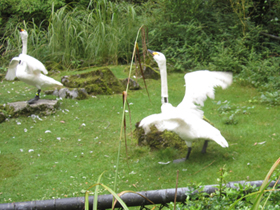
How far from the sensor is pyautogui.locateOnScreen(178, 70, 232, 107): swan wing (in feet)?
13.0

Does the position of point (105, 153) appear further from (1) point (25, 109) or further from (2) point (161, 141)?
(1) point (25, 109)

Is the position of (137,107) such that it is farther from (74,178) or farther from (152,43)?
(152,43)

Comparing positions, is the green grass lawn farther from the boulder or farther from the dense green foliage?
the dense green foliage

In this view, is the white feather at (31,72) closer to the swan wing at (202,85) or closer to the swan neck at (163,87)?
the swan neck at (163,87)

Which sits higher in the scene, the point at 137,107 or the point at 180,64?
the point at 180,64

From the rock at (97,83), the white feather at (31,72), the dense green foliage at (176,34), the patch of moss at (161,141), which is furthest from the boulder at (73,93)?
the patch of moss at (161,141)

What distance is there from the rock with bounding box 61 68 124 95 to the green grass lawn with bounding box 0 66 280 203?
64 cm

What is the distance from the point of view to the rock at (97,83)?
23.7 feet

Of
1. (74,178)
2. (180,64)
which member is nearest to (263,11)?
(180,64)

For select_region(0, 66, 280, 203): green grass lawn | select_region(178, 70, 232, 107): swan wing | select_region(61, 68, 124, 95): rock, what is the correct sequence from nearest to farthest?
1. select_region(0, 66, 280, 203): green grass lawn
2. select_region(178, 70, 232, 107): swan wing
3. select_region(61, 68, 124, 95): rock

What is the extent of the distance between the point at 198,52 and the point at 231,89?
83.2 inches

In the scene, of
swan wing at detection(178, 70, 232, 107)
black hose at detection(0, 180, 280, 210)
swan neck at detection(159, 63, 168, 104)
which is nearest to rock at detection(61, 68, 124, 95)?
swan neck at detection(159, 63, 168, 104)

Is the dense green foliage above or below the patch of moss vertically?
above

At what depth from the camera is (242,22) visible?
28.3ft
